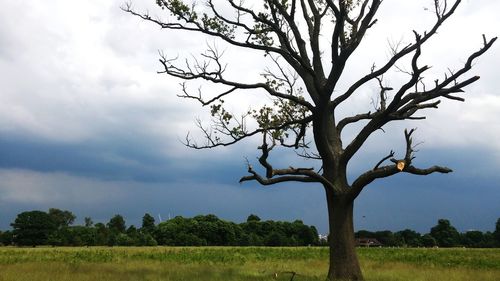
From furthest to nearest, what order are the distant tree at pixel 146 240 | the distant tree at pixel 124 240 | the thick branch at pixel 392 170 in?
the distant tree at pixel 146 240, the distant tree at pixel 124 240, the thick branch at pixel 392 170

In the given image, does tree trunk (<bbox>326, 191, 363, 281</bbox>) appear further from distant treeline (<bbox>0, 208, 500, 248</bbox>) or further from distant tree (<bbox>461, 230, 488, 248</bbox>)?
distant tree (<bbox>461, 230, 488, 248</bbox>)

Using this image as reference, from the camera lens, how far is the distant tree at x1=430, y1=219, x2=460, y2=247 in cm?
9031

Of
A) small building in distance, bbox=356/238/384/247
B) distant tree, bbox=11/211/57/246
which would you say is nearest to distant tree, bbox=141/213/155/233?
distant tree, bbox=11/211/57/246

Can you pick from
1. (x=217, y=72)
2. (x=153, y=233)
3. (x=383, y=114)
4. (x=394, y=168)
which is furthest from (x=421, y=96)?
(x=153, y=233)

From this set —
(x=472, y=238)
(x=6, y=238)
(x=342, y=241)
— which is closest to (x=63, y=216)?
(x=6, y=238)

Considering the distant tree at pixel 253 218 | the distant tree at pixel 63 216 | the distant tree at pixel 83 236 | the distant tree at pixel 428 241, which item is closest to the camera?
the distant tree at pixel 83 236

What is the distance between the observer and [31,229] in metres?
92.8

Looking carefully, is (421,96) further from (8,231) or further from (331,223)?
(8,231)

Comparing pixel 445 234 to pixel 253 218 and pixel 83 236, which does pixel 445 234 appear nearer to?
pixel 253 218

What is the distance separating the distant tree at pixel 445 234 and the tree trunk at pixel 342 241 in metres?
76.9

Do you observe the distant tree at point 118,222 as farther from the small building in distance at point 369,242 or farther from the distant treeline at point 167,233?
the small building in distance at point 369,242

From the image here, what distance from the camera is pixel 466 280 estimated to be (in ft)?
69.7

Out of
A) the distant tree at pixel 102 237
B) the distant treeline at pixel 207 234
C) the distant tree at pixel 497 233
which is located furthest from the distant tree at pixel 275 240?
the distant tree at pixel 497 233

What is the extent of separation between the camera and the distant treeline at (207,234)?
82.5m
